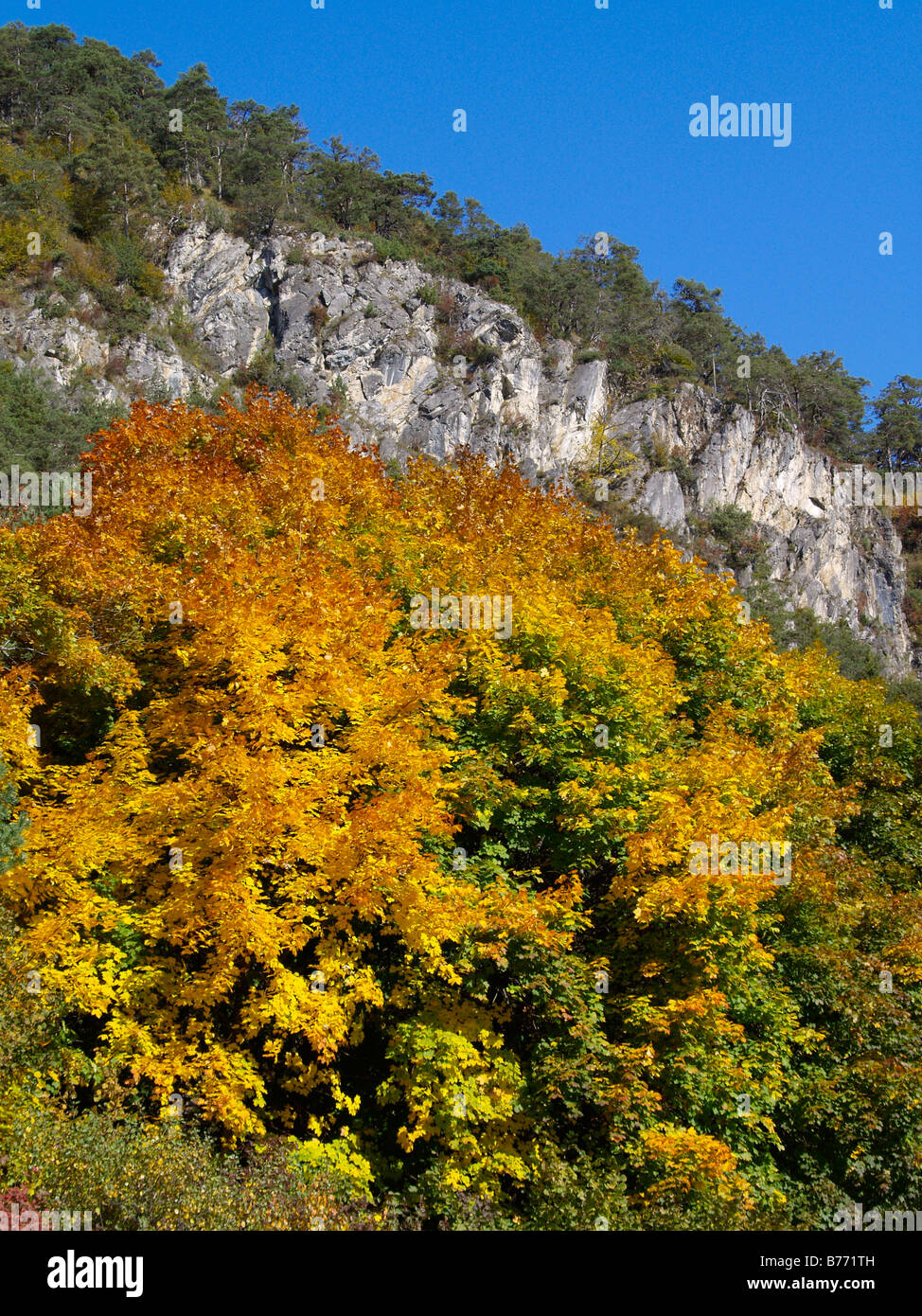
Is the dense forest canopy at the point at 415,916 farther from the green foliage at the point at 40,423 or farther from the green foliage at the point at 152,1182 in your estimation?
the green foliage at the point at 40,423

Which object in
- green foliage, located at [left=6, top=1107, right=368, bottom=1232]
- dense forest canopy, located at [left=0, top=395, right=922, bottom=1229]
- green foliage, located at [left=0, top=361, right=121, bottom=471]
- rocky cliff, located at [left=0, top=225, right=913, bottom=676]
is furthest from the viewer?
rocky cliff, located at [left=0, top=225, right=913, bottom=676]

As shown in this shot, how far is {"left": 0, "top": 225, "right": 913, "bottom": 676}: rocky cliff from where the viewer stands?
55562 mm

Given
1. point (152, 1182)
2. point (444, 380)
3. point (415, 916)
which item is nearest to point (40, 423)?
point (415, 916)

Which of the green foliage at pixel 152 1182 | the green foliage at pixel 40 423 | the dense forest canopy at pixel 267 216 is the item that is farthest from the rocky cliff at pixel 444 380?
the green foliage at pixel 152 1182

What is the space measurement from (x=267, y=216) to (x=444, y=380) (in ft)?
56.2

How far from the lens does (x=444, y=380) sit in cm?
6806

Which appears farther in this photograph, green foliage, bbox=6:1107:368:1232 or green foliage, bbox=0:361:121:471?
green foliage, bbox=0:361:121:471

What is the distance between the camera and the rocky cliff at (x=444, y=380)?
55562 mm

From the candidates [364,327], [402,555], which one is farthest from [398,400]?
[402,555]

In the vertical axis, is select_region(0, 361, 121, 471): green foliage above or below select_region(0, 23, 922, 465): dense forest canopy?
below

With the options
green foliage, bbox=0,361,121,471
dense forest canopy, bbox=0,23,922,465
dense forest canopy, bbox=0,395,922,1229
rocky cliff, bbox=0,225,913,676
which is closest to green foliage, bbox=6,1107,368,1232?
dense forest canopy, bbox=0,395,922,1229

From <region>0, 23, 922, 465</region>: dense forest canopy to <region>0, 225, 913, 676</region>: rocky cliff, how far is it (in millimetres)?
2856

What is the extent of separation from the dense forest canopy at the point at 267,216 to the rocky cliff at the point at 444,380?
9.37ft

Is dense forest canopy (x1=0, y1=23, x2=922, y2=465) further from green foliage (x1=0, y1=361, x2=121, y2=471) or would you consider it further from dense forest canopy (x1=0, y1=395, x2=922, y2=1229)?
dense forest canopy (x1=0, y1=395, x2=922, y2=1229)
